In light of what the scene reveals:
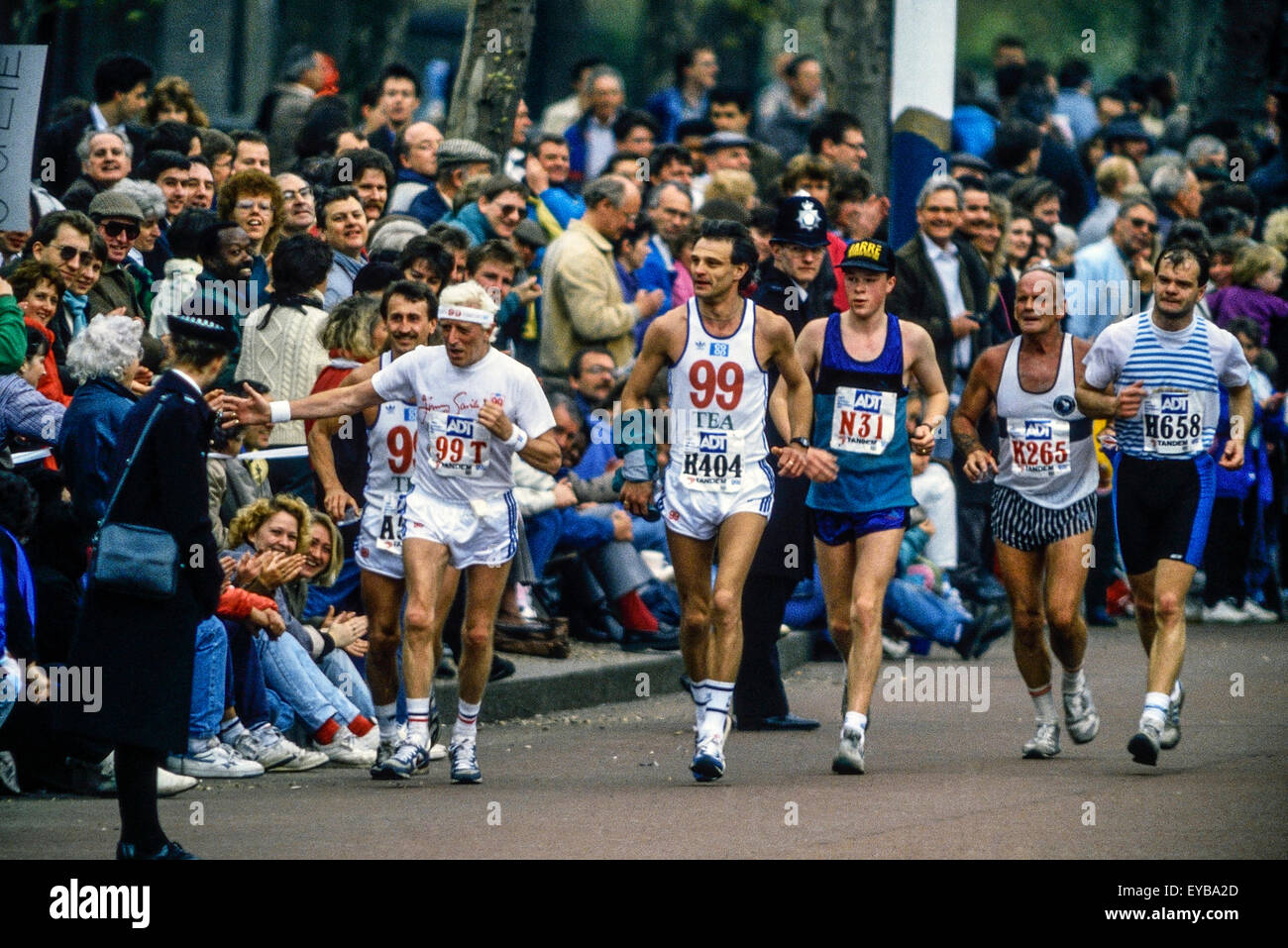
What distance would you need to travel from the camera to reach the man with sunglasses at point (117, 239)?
1238 centimetres

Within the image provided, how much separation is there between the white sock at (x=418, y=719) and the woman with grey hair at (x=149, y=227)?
346cm

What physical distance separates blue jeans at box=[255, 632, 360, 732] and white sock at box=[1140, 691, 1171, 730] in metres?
3.64

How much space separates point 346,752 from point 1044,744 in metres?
3.19

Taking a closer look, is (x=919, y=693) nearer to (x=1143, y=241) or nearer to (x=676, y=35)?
(x=1143, y=241)

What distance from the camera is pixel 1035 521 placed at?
38.1 feet

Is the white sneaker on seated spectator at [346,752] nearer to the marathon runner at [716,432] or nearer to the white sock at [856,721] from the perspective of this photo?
the marathon runner at [716,432]

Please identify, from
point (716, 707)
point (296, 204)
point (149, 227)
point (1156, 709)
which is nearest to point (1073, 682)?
point (1156, 709)

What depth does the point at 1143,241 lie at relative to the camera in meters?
19.2

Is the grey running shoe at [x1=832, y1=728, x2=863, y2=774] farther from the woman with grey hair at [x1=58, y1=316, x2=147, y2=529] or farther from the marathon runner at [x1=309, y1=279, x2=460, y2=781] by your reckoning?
the woman with grey hair at [x1=58, y1=316, x2=147, y2=529]

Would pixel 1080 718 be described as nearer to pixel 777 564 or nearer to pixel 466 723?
pixel 777 564

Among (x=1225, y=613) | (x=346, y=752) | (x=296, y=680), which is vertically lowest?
(x=1225, y=613)

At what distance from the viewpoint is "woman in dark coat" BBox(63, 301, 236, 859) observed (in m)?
8.56

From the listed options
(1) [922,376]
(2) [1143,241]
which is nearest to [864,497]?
(1) [922,376]
